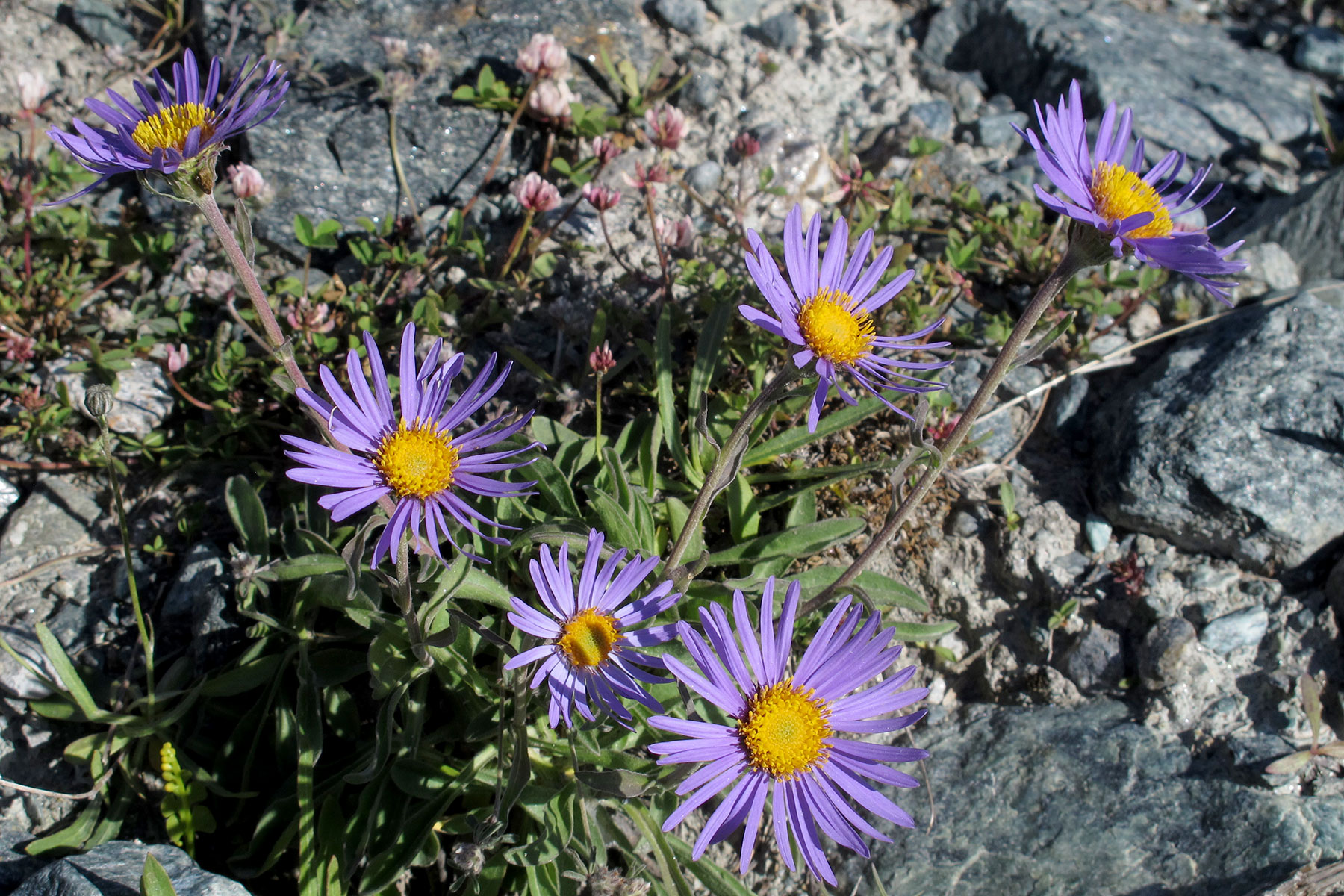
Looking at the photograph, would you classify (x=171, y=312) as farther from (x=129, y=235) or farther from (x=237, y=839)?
(x=237, y=839)

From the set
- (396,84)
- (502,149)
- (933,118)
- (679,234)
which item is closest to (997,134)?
(933,118)

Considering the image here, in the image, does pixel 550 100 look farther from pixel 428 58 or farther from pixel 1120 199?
pixel 1120 199

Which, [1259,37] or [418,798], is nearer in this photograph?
[418,798]

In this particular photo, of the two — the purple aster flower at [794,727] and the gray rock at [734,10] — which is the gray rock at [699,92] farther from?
the purple aster flower at [794,727]

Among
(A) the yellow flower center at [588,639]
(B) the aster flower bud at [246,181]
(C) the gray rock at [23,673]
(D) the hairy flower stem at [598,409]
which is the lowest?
(A) the yellow flower center at [588,639]

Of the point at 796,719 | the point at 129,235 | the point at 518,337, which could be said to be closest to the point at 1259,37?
the point at 518,337

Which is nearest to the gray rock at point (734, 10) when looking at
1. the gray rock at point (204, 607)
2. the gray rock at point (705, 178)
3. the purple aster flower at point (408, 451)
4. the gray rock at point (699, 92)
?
the gray rock at point (699, 92)
